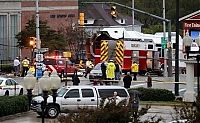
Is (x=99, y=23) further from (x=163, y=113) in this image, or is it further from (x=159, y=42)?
(x=163, y=113)

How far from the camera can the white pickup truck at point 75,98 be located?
29.2 m

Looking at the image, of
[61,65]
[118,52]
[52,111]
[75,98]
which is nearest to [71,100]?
[75,98]

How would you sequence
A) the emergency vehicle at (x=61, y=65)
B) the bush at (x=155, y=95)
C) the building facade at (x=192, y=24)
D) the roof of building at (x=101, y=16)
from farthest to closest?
the roof of building at (x=101, y=16)
the building facade at (x=192, y=24)
the emergency vehicle at (x=61, y=65)
the bush at (x=155, y=95)

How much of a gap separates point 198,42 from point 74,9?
2023 inches

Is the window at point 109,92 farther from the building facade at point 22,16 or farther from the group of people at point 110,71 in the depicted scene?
the building facade at point 22,16

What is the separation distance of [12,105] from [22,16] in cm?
4917

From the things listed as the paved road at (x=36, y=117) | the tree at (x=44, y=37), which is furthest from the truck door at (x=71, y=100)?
the tree at (x=44, y=37)

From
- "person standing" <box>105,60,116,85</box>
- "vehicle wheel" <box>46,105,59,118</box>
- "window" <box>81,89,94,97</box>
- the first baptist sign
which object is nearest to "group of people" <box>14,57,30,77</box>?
"person standing" <box>105,60,116,85</box>

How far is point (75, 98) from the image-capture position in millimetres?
29797

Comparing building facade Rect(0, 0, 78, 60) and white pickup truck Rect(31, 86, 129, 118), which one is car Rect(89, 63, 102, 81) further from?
building facade Rect(0, 0, 78, 60)

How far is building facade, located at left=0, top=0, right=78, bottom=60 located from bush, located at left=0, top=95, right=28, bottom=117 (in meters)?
41.0

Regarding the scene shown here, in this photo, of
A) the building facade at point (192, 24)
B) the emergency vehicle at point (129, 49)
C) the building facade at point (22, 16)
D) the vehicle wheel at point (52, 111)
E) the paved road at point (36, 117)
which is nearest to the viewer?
the paved road at point (36, 117)

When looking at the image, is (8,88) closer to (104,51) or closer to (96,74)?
(96,74)

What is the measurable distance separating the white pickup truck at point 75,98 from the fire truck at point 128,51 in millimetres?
16107
